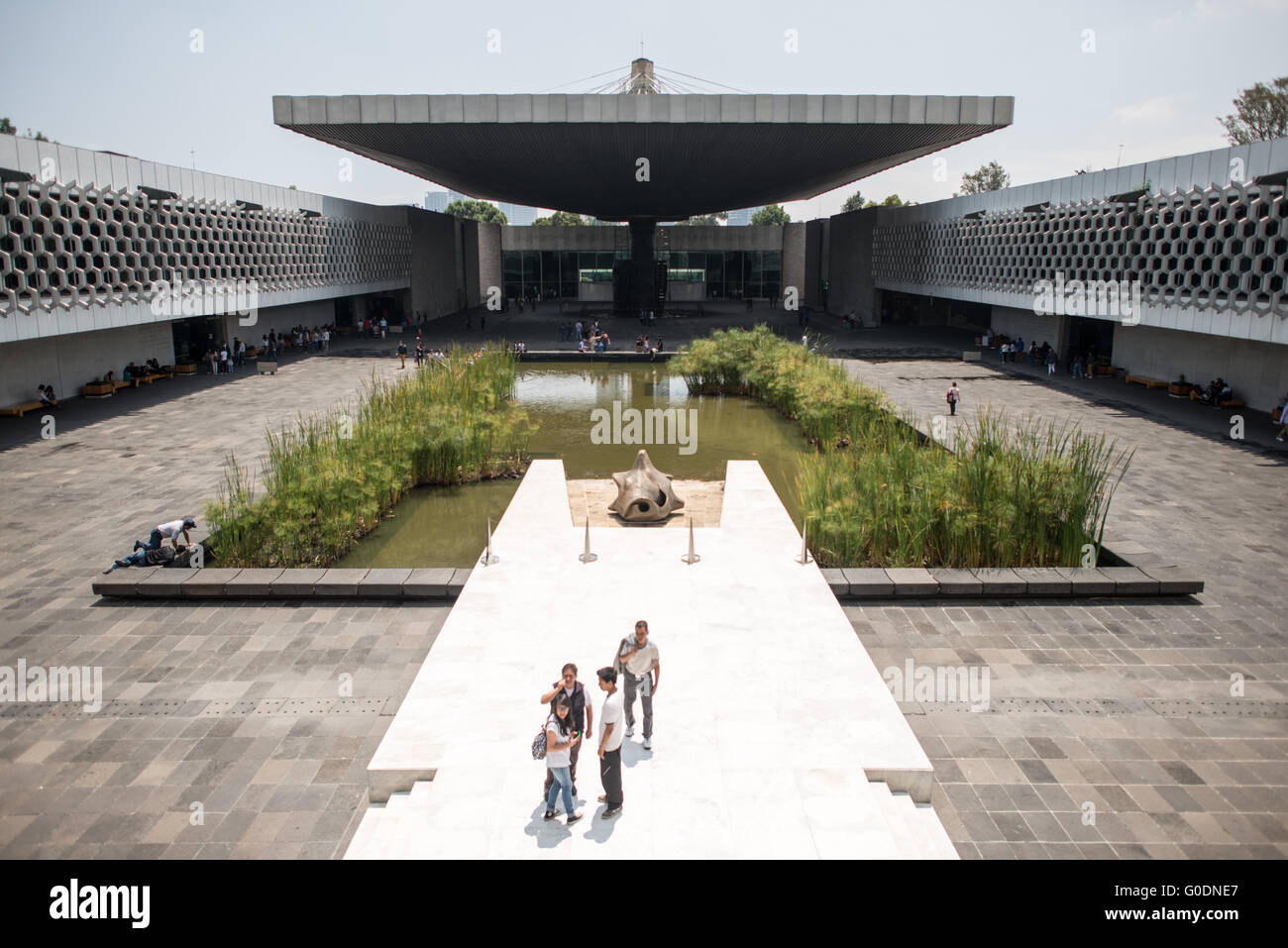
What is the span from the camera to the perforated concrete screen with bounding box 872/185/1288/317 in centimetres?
1903

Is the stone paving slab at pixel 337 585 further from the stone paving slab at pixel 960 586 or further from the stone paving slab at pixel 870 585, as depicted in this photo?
the stone paving slab at pixel 960 586

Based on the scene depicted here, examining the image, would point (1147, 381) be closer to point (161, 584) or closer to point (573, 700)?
point (573, 700)

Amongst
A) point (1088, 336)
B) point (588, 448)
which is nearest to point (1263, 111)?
point (1088, 336)

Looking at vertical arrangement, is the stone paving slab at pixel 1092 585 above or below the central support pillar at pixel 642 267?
below

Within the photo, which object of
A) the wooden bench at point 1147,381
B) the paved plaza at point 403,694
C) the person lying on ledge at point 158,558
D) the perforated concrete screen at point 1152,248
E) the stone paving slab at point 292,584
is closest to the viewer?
the paved plaza at point 403,694

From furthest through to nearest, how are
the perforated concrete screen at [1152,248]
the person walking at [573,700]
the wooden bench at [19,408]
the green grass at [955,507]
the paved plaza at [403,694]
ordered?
the wooden bench at [19,408] → the perforated concrete screen at [1152,248] → the green grass at [955,507] → the paved plaza at [403,694] → the person walking at [573,700]

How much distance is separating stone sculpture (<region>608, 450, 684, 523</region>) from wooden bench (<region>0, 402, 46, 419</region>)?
1532cm

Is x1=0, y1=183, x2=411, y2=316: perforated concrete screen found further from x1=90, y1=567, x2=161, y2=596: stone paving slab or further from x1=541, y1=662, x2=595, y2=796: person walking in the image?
x1=541, y1=662, x2=595, y2=796: person walking

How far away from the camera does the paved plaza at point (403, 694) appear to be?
19.6ft

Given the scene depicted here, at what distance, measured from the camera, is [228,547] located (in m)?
11.1

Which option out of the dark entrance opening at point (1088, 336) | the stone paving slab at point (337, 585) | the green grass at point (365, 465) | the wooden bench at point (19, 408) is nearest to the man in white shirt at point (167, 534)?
the green grass at point (365, 465)

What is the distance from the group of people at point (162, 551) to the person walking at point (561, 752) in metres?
7.19

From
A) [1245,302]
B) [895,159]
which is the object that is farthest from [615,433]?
[895,159]
